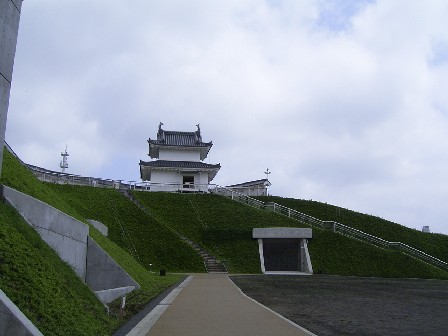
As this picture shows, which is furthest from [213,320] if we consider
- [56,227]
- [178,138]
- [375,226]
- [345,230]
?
[178,138]

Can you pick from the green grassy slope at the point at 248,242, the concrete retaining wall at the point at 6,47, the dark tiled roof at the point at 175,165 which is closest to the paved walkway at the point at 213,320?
the concrete retaining wall at the point at 6,47

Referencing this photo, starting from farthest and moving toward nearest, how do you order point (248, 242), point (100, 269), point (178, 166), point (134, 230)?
point (178, 166)
point (248, 242)
point (134, 230)
point (100, 269)

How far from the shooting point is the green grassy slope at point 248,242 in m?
31.7

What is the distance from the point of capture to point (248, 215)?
126 feet

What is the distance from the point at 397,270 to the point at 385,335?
84.2 feet

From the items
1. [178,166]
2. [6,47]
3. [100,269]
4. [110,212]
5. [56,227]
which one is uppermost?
[178,166]

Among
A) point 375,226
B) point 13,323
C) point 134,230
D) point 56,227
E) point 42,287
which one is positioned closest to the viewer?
point 13,323

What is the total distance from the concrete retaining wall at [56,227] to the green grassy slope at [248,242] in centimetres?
1930

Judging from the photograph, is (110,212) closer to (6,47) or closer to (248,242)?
(248,242)

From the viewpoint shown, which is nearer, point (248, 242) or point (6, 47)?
point (6, 47)

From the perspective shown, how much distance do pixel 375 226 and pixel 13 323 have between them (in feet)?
135

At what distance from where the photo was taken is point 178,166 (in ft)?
164

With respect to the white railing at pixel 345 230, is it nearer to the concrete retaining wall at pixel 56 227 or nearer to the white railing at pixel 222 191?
the white railing at pixel 222 191

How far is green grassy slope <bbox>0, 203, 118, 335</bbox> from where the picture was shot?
617 centimetres
